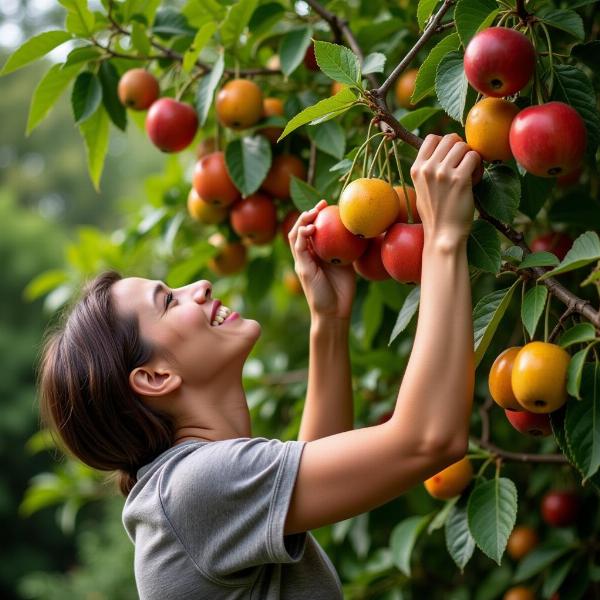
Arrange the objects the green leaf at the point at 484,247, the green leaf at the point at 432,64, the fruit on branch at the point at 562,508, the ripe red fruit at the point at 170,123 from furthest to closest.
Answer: the fruit on branch at the point at 562,508 < the ripe red fruit at the point at 170,123 < the green leaf at the point at 432,64 < the green leaf at the point at 484,247

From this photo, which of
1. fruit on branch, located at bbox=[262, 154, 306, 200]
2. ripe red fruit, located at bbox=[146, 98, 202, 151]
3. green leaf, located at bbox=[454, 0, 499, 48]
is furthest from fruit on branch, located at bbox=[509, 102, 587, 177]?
ripe red fruit, located at bbox=[146, 98, 202, 151]

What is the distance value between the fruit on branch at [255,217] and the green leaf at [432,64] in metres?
0.56

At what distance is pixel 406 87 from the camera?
167 centimetres

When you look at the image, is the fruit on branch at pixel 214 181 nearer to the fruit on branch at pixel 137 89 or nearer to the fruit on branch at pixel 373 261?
the fruit on branch at pixel 137 89

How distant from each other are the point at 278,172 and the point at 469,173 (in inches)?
27.5

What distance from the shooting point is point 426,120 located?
55.2 inches

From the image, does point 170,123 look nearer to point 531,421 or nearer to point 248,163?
point 248,163

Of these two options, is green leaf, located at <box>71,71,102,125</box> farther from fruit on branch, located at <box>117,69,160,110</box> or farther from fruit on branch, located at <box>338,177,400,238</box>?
fruit on branch, located at <box>338,177,400,238</box>

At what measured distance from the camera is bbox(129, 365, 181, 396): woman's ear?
1333 mm

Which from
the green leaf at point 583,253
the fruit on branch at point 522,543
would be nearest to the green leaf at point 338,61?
the green leaf at point 583,253

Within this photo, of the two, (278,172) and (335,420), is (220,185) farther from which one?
(335,420)

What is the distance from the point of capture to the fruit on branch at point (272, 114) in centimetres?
168

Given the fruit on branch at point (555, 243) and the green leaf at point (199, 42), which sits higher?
the green leaf at point (199, 42)

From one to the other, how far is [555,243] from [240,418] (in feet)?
2.21
